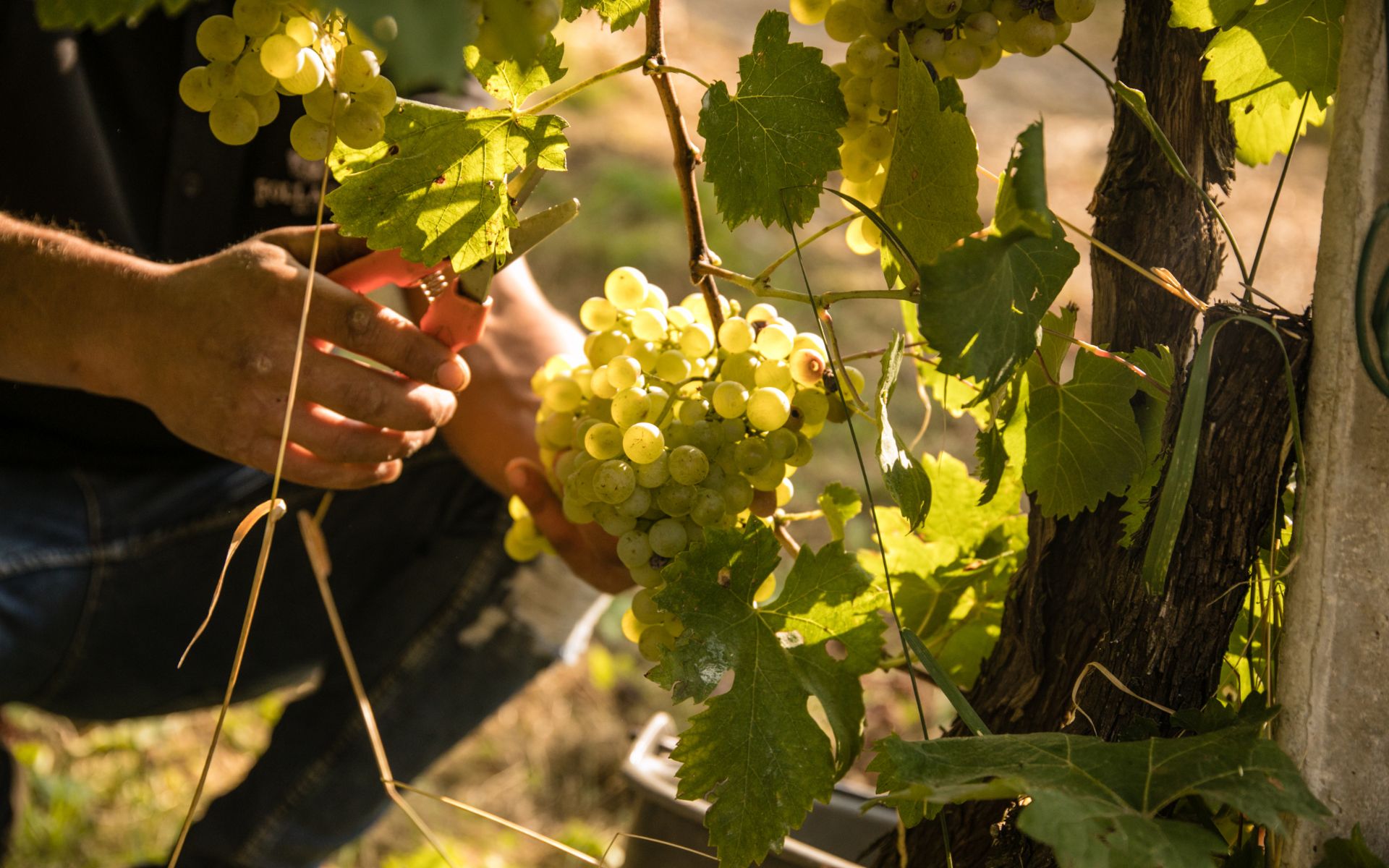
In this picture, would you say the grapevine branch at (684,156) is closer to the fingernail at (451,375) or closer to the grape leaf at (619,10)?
the grape leaf at (619,10)

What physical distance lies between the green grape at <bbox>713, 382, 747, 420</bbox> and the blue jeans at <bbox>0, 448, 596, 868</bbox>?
0.74 meters

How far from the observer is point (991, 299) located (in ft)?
1.49

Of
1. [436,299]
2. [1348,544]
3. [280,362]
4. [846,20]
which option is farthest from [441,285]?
[1348,544]

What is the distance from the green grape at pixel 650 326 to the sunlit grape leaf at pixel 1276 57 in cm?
34

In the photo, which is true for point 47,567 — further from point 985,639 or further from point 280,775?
point 985,639

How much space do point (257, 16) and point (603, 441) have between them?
0.28m

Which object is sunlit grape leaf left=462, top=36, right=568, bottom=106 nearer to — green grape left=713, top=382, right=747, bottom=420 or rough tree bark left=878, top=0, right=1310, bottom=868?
green grape left=713, top=382, right=747, bottom=420

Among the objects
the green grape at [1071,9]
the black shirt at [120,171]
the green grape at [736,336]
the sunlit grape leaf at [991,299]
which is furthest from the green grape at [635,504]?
the black shirt at [120,171]

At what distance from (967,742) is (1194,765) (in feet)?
0.31

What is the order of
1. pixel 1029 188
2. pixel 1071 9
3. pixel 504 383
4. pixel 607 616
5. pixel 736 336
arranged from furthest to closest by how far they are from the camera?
pixel 607 616, pixel 504 383, pixel 736 336, pixel 1071 9, pixel 1029 188

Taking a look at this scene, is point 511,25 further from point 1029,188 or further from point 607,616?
point 607,616

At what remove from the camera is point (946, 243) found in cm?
54

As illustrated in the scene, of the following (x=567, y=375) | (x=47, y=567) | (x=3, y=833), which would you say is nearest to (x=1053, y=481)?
(x=567, y=375)

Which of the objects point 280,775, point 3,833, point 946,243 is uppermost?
point 946,243
